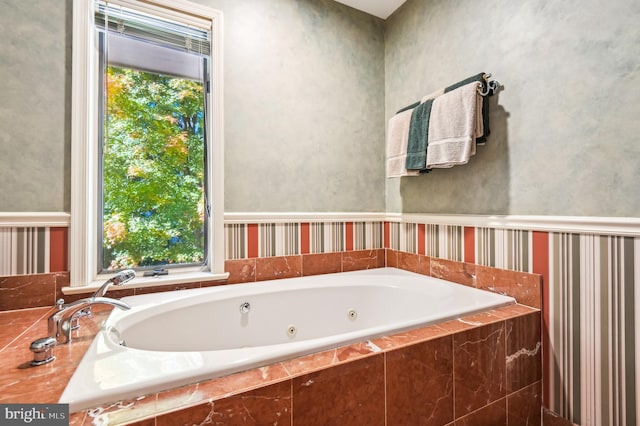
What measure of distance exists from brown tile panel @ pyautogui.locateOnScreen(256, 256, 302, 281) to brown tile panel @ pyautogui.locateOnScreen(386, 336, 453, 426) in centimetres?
106

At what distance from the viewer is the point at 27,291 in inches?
52.7

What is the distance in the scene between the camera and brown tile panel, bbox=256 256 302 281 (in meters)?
1.81

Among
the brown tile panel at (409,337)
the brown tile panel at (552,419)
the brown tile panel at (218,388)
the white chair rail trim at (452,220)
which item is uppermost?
the white chair rail trim at (452,220)

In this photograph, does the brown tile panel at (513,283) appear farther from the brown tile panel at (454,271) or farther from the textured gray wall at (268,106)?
the textured gray wall at (268,106)

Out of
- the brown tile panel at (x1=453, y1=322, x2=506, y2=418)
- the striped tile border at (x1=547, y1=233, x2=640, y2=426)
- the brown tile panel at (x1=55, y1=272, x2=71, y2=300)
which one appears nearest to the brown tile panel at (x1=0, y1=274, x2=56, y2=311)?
the brown tile panel at (x1=55, y1=272, x2=71, y2=300)

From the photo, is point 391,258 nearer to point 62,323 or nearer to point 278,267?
point 278,267

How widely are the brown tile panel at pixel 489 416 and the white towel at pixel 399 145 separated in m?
1.20

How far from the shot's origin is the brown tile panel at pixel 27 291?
1.31 meters

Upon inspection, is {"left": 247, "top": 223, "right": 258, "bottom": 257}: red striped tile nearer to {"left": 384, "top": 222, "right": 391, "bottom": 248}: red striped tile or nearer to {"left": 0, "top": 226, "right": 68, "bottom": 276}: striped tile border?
{"left": 0, "top": 226, "right": 68, "bottom": 276}: striped tile border

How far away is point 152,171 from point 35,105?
0.54 meters

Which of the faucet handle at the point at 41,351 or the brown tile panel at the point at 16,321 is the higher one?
the faucet handle at the point at 41,351

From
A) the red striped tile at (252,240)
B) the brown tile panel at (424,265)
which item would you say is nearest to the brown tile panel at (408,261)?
the brown tile panel at (424,265)

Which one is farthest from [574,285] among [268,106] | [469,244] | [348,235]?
[268,106]

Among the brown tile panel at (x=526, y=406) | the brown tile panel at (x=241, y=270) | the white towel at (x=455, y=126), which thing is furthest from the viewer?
the brown tile panel at (x=241, y=270)
